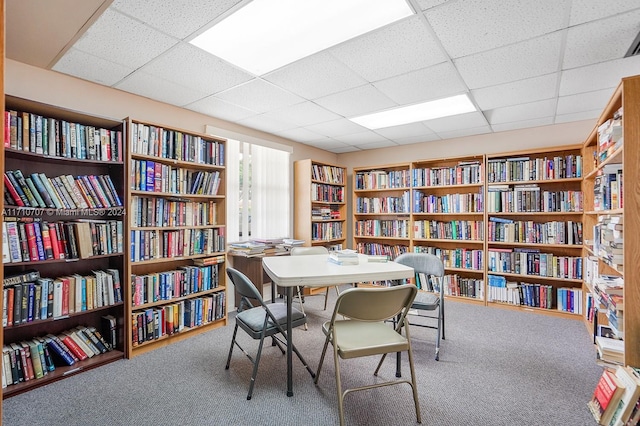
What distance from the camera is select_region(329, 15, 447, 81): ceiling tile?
1974 mm

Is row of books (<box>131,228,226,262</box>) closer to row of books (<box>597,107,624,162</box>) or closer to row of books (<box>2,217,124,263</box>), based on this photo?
row of books (<box>2,217,124,263</box>)

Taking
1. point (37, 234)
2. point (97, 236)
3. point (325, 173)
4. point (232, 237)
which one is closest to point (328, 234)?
point (325, 173)

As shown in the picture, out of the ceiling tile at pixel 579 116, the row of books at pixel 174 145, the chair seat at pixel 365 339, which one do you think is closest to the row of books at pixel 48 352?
the row of books at pixel 174 145

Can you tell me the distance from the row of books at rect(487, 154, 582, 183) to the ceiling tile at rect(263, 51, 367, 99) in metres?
2.48

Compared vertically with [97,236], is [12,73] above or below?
above

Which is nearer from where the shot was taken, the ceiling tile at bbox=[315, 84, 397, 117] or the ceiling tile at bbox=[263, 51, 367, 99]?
the ceiling tile at bbox=[263, 51, 367, 99]

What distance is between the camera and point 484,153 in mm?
4434

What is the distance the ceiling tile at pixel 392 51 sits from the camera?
197cm

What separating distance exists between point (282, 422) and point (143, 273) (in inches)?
78.8

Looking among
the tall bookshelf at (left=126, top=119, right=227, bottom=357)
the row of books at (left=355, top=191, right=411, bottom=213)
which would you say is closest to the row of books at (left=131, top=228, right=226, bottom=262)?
the tall bookshelf at (left=126, top=119, right=227, bottom=357)

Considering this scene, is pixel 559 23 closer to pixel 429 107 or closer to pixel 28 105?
pixel 429 107

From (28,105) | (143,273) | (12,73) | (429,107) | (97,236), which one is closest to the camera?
(28,105)

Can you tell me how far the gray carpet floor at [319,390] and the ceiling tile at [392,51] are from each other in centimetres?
238

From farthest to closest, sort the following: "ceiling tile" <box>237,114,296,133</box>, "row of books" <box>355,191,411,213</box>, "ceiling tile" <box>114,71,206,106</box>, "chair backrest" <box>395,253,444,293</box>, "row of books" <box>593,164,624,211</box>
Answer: "row of books" <box>355,191,411,213</box> < "ceiling tile" <box>237,114,296,133</box> < "chair backrest" <box>395,253,444,293</box> < "ceiling tile" <box>114,71,206,106</box> < "row of books" <box>593,164,624,211</box>
